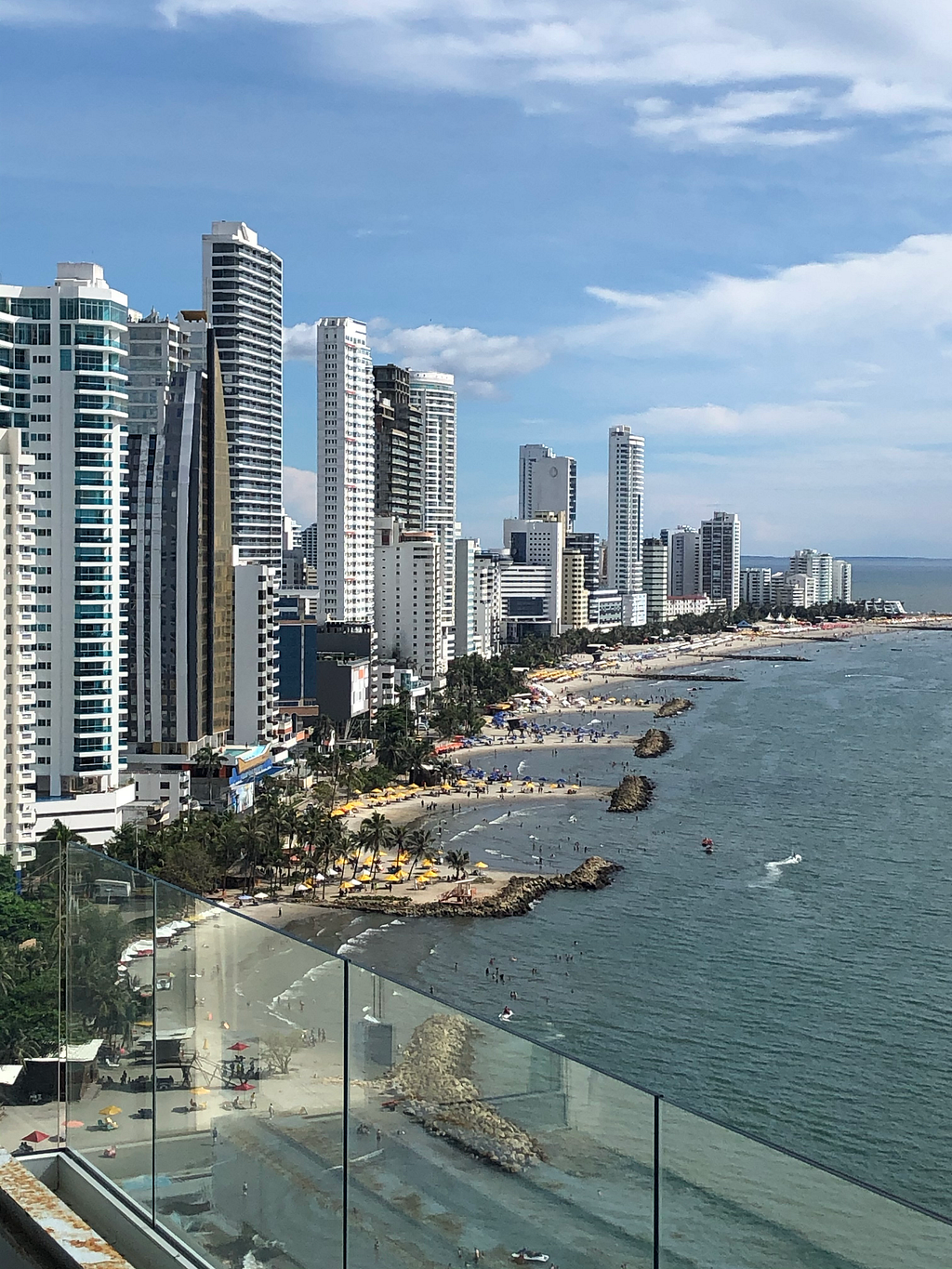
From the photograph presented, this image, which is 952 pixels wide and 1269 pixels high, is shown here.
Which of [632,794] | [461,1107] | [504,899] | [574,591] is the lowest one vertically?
[504,899]

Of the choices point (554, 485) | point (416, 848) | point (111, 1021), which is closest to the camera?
point (111, 1021)

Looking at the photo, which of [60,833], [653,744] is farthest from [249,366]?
[60,833]

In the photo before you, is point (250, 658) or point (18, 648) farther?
point (250, 658)

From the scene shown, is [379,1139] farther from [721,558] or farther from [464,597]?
[721,558]

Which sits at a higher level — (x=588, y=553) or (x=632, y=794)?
(x=588, y=553)

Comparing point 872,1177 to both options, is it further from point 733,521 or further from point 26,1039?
point 733,521

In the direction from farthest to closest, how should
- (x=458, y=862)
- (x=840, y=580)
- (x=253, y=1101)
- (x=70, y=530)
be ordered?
(x=840, y=580)
(x=458, y=862)
(x=70, y=530)
(x=253, y=1101)

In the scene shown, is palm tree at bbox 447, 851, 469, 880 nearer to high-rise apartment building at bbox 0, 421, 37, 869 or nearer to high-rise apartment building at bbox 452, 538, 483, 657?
high-rise apartment building at bbox 0, 421, 37, 869

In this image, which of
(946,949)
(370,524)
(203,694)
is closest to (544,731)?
(370,524)
